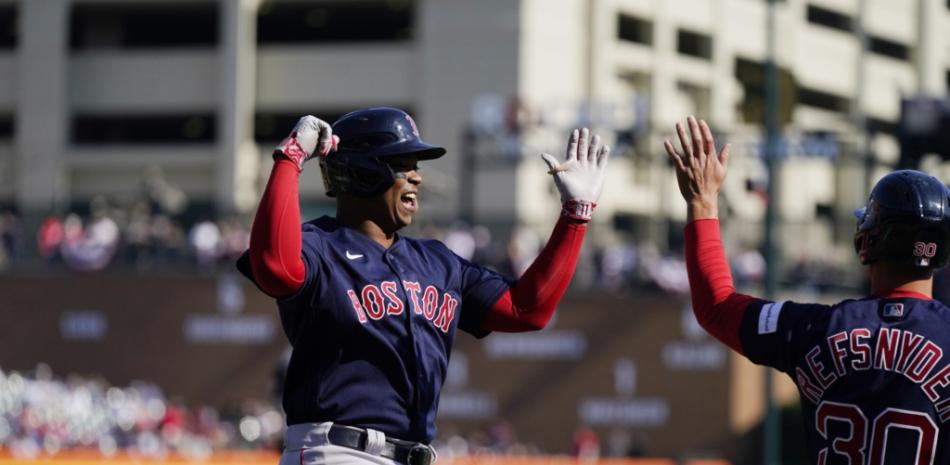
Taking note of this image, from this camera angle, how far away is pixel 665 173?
145 feet

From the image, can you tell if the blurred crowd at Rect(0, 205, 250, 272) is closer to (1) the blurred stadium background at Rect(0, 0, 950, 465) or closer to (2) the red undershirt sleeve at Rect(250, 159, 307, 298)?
(1) the blurred stadium background at Rect(0, 0, 950, 465)

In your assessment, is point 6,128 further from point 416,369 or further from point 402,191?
point 416,369

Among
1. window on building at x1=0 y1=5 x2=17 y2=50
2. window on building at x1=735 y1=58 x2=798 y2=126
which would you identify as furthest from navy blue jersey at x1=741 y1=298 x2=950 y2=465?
window on building at x1=0 y1=5 x2=17 y2=50

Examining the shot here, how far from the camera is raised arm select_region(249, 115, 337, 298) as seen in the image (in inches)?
195

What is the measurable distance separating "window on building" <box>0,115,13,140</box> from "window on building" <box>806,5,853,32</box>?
948 inches

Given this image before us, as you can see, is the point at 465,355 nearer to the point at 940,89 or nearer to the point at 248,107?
the point at 248,107

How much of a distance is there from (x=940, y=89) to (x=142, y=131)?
77.0 feet

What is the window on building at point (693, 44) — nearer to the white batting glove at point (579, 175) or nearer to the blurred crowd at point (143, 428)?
the blurred crowd at point (143, 428)

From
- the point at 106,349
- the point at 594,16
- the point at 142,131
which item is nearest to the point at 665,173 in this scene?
the point at 594,16

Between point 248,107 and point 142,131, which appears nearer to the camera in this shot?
point 248,107

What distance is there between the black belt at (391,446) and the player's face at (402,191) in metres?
0.73

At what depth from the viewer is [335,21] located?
48.4 m

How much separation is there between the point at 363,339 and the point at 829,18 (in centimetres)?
4843

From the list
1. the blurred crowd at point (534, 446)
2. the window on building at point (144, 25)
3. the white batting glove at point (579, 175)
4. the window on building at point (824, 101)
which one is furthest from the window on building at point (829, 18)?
the white batting glove at point (579, 175)
